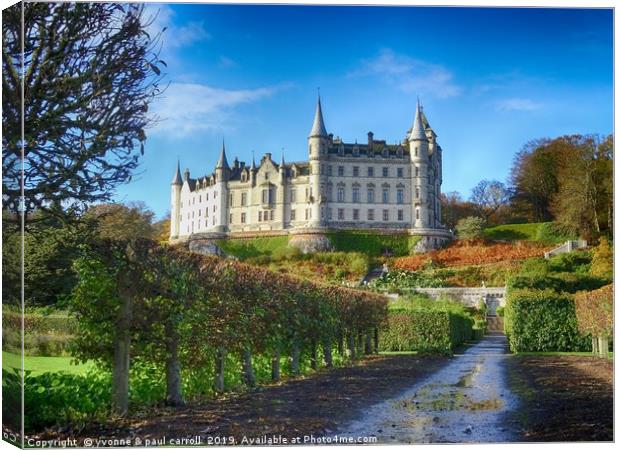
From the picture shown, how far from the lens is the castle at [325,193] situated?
26.6ft

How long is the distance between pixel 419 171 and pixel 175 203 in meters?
3.06

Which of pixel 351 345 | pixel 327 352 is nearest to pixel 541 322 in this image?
pixel 351 345

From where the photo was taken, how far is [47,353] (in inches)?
294

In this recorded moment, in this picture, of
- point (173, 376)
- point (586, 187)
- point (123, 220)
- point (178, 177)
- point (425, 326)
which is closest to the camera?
point (123, 220)

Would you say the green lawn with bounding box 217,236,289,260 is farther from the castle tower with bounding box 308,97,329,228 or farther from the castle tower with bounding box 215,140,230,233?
the castle tower with bounding box 308,97,329,228

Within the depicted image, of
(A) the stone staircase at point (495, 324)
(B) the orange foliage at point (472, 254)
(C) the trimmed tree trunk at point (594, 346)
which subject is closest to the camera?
(B) the orange foliage at point (472, 254)

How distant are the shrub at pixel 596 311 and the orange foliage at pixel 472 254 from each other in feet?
2.96

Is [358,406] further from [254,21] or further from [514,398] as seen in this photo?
[254,21]

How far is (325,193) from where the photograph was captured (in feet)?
28.2

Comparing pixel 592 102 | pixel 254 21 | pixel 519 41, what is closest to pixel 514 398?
pixel 592 102

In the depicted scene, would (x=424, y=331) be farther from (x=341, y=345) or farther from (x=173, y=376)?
(x=173, y=376)

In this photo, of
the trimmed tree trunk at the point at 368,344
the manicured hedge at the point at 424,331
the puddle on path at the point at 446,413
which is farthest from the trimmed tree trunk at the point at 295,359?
the puddle on path at the point at 446,413

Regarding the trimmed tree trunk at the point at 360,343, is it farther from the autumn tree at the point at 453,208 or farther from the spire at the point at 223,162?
the spire at the point at 223,162

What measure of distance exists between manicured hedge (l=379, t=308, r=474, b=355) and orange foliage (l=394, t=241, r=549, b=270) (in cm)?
137
